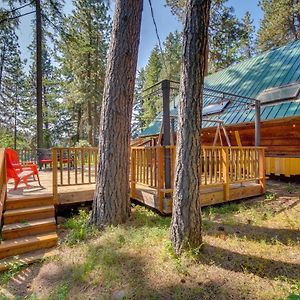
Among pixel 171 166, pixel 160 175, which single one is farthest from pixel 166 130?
pixel 160 175

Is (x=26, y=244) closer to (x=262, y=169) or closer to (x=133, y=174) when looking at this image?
(x=133, y=174)

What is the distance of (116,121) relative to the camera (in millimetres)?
4523

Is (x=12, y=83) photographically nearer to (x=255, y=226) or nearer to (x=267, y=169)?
(x=267, y=169)

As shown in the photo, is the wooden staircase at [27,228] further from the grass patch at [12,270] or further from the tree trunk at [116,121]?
the tree trunk at [116,121]

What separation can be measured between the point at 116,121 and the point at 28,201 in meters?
2.32

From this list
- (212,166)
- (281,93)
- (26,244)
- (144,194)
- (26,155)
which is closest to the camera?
(26,244)

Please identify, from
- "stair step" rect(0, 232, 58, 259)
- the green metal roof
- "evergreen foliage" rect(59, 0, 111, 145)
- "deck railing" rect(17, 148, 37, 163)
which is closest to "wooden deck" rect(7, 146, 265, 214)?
"stair step" rect(0, 232, 58, 259)

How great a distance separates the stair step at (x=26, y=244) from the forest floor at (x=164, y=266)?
0.22 m

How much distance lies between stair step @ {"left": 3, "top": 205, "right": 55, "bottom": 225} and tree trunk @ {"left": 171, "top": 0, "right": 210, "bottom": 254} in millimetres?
2675

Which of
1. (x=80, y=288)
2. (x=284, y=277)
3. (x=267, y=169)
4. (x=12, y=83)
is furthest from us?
(x=12, y=83)

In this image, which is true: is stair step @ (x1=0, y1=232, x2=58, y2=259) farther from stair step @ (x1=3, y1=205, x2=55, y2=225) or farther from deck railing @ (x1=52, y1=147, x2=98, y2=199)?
deck railing @ (x1=52, y1=147, x2=98, y2=199)

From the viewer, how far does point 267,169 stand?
8.60 metres

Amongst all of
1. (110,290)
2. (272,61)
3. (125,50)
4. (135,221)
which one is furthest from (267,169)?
(110,290)

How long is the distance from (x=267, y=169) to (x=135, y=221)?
601 centimetres
